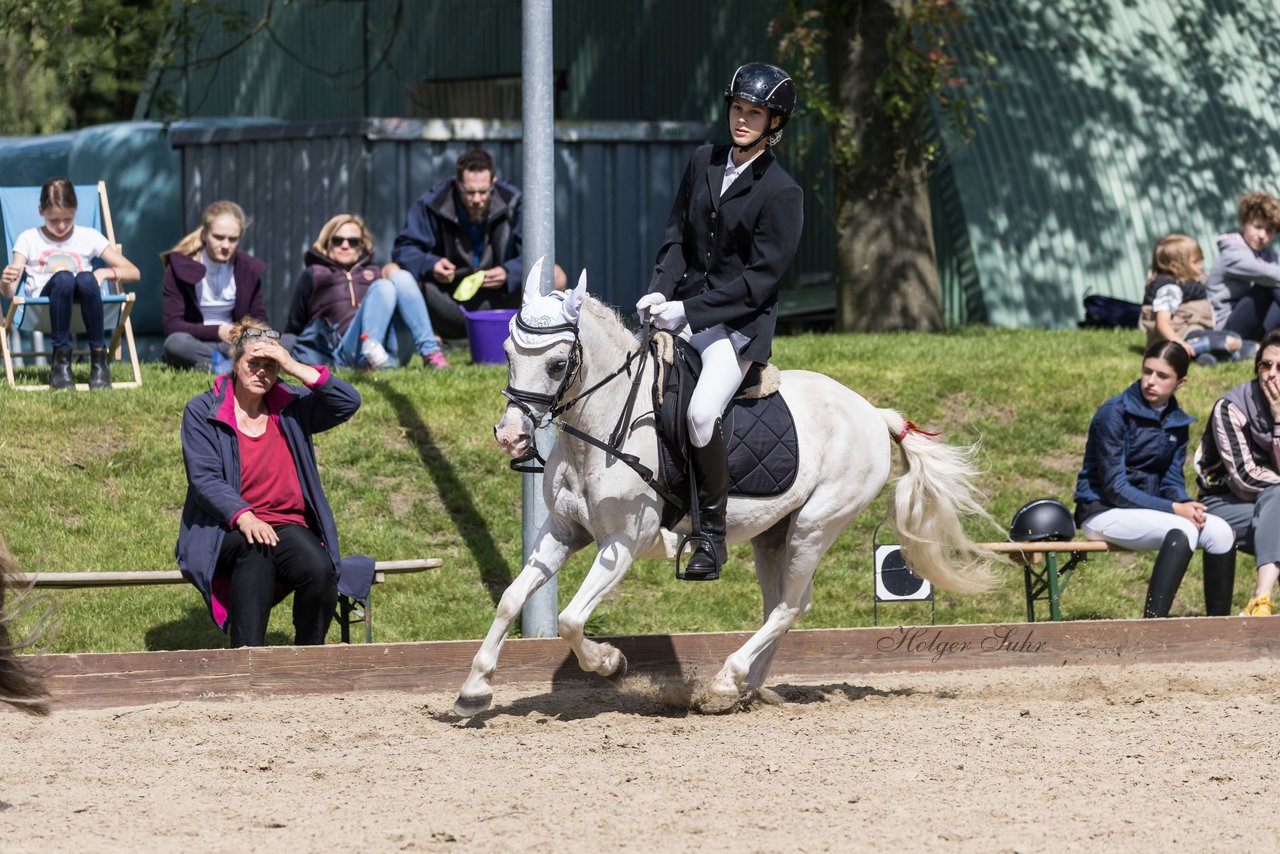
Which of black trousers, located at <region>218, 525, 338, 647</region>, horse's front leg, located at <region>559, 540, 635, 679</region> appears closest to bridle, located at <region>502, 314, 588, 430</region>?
horse's front leg, located at <region>559, 540, 635, 679</region>

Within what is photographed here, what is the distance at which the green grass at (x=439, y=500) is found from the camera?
8469 mm

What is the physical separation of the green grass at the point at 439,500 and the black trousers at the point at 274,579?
3.45ft

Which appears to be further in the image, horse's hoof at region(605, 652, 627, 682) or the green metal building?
the green metal building

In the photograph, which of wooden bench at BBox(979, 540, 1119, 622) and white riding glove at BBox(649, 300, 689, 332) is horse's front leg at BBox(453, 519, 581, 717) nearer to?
white riding glove at BBox(649, 300, 689, 332)

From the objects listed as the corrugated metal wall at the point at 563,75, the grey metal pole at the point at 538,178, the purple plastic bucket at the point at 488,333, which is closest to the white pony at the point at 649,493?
the grey metal pole at the point at 538,178

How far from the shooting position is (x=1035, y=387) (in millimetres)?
10914

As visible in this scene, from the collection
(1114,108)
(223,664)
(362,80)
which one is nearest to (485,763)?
(223,664)

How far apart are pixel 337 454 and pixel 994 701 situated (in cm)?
412

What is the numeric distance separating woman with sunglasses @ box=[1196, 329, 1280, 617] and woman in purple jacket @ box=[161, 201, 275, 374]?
5423 millimetres

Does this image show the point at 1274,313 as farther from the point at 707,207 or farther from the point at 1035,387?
the point at 707,207

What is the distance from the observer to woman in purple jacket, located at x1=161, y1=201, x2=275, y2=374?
34.1 ft

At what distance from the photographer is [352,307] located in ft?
36.0

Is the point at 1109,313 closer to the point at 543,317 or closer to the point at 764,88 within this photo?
the point at 764,88

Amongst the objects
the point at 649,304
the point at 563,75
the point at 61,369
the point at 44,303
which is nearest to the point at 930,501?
the point at 649,304
